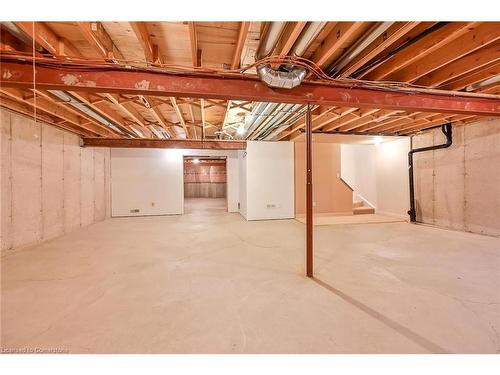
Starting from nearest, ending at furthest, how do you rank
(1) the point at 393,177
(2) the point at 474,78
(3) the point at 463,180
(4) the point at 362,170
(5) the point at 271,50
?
(5) the point at 271,50, (2) the point at 474,78, (3) the point at 463,180, (1) the point at 393,177, (4) the point at 362,170

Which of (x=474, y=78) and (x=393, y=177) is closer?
(x=474, y=78)

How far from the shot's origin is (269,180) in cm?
599

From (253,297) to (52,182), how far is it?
4.63m

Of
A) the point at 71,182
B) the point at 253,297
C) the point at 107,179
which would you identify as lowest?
the point at 253,297

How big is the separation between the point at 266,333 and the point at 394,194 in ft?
20.0

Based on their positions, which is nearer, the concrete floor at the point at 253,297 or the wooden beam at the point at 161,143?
the concrete floor at the point at 253,297

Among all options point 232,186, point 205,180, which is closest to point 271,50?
point 232,186

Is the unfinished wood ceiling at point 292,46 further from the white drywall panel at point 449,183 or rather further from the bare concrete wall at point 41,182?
the white drywall panel at point 449,183

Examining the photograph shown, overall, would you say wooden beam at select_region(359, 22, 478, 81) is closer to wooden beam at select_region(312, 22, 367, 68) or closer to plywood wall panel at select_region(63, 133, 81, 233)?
wooden beam at select_region(312, 22, 367, 68)

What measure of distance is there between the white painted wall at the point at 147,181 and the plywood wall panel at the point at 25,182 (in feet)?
8.74

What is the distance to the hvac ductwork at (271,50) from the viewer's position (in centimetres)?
153

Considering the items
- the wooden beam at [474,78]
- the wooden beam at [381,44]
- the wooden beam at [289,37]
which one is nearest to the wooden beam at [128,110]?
the wooden beam at [289,37]

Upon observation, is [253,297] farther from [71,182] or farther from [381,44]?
[71,182]
